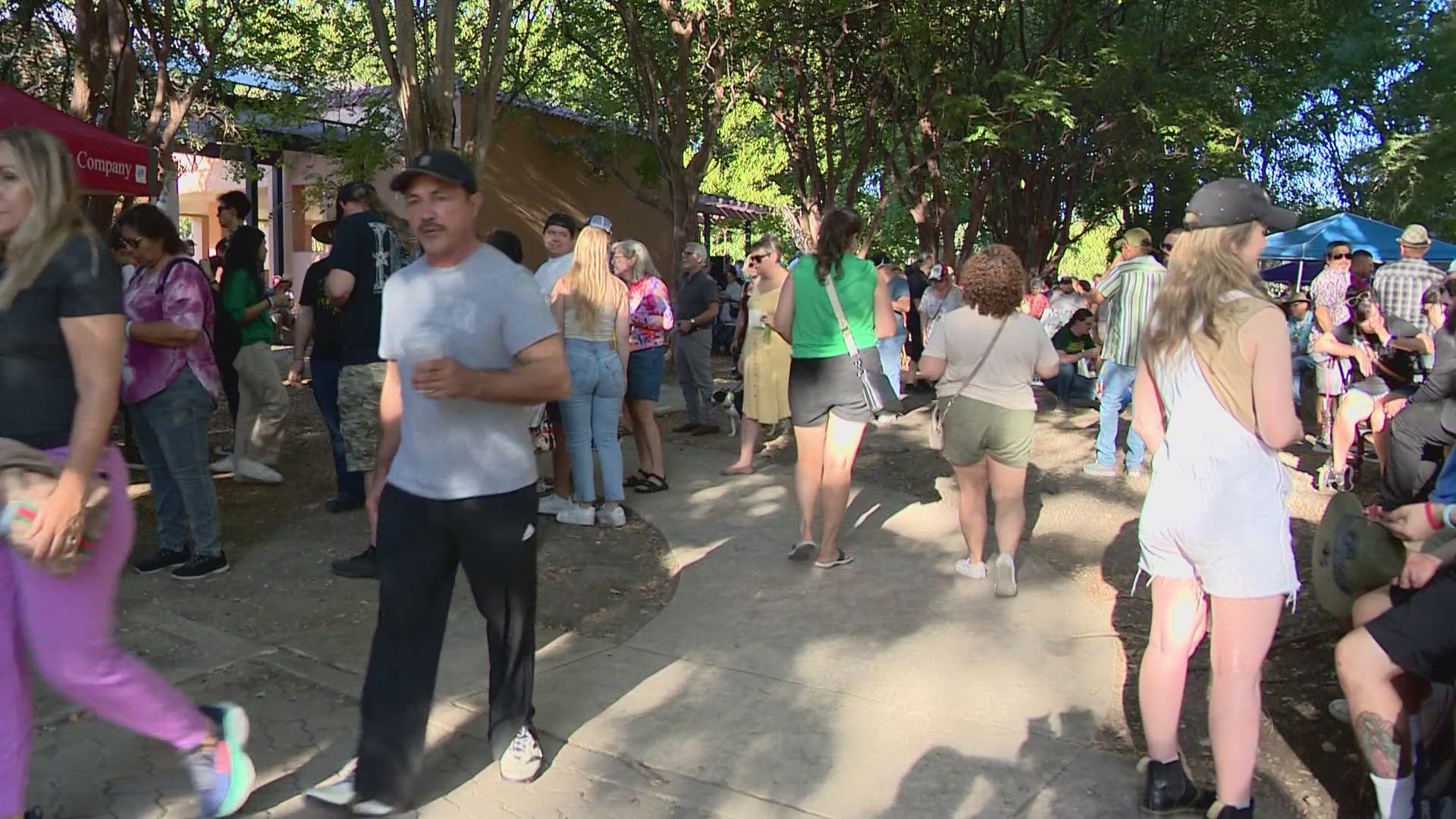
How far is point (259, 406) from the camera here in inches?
285

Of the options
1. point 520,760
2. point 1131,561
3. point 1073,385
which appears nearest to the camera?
point 520,760

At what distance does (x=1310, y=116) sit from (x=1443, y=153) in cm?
342

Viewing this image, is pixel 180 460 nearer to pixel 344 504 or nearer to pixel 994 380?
pixel 344 504

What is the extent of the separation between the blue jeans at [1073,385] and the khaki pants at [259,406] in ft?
26.2

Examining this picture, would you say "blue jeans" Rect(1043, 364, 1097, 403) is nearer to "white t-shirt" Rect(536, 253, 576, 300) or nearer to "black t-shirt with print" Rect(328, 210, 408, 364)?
"white t-shirt" Rect(536, 253, 576, 300)

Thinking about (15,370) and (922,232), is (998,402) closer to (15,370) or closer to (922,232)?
(15,370)

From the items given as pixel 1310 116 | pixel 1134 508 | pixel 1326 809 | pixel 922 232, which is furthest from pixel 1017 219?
pixel 1326 809

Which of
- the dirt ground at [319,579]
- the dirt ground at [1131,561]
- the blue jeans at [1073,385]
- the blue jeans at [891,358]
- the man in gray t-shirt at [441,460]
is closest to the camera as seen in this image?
the man in gray t-shirt at [441,460]

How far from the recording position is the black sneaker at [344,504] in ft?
21.0

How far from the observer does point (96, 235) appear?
2.73 m

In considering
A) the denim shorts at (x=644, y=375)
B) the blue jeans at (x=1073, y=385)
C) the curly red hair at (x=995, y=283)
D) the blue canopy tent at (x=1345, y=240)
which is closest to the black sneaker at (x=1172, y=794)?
the curly red hair at (x=995, y=283)

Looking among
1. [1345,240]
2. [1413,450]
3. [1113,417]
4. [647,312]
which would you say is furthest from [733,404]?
[1345,240]

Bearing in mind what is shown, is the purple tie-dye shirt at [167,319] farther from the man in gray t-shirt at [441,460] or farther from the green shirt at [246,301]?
the man in gray t-shirt at [441,460]

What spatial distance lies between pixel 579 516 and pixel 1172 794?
3.89 metres
